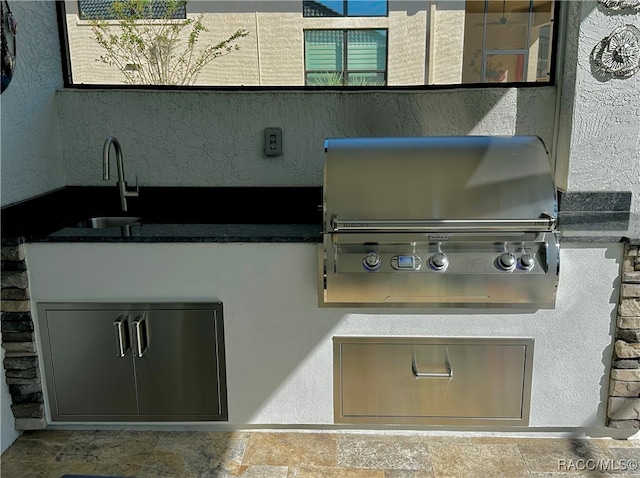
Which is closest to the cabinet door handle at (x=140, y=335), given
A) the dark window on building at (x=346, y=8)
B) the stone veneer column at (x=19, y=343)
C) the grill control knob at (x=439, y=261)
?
the stone veneer column at (x=19, y=343)

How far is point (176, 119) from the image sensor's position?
3.03 meters

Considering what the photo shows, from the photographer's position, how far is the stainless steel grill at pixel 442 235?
2238mm

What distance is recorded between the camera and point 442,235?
88.9 inches

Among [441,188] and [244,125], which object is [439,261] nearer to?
[441,188]

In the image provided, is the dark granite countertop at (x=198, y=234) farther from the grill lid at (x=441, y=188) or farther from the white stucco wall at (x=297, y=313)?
the grill lid at (x=441, y=188)

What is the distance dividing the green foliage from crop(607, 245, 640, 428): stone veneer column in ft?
7.14

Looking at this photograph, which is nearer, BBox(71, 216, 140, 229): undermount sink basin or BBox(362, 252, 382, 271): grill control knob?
BBox(362, 252, 382, 271): grill control knob

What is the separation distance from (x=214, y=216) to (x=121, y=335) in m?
0.81

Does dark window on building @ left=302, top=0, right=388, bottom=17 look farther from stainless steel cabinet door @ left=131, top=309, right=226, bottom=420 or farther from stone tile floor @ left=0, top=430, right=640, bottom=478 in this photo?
stone tile floor @ left=0, top=430, right=640, bottom=478

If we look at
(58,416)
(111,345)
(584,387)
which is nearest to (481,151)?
(584,387)

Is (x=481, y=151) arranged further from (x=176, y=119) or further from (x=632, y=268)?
(x=176, y=119)

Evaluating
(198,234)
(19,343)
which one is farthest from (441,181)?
(19,343)

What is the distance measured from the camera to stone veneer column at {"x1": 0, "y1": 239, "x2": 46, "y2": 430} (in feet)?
7.84

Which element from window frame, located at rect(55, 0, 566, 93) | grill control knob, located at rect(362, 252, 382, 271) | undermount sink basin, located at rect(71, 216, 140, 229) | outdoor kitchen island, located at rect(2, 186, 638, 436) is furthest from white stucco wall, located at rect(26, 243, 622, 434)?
window frame, located at rect(55, 0, 566, 93)
